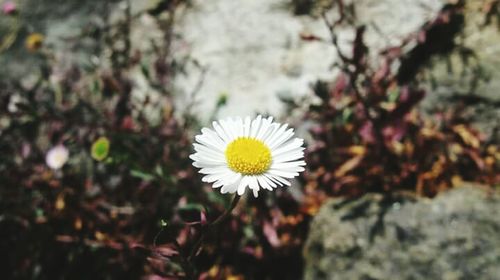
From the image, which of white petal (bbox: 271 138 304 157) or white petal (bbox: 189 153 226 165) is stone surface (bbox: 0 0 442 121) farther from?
white petal (bbox: 189 153 226 165)

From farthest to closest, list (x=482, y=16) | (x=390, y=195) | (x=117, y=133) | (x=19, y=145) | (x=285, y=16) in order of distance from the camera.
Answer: (x=285, y=16) → (x=19, y=145) → (x=482, y=16) → (x=117, y=133) → (x=390, y=195)

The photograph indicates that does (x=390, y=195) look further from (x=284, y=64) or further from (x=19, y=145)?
(x=19, y=145)

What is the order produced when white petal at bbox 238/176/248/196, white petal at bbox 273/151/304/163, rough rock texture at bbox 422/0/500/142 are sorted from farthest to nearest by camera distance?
rough rock texture at bbox 422/0/500/142, white petal at bbox 273/151/304/163, white petal at bbox 238/176/248/196

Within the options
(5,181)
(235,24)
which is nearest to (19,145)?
(5,181)

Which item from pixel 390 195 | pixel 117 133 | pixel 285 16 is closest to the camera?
pixel 390 195

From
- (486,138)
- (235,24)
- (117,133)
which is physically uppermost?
(235,24)

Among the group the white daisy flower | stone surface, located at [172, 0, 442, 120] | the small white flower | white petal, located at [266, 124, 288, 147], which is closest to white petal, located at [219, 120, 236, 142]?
the white daisy flower

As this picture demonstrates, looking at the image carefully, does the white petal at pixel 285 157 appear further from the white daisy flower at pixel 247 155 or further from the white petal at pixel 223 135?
the white petal at pixel 223 135

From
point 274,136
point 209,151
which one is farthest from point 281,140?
point 209,151
